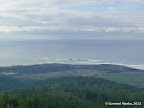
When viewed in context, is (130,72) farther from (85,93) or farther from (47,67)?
(85,93)

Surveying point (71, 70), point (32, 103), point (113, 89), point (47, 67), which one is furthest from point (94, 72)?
point (32, 103)

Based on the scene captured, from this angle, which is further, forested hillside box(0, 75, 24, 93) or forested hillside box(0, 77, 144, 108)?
forested hillside box(0, 75, 24, 93)

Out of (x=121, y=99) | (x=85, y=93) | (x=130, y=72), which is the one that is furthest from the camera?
(x=130, y=72)

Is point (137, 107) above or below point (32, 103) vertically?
below

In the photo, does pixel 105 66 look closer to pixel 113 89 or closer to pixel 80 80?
pixel 80 80

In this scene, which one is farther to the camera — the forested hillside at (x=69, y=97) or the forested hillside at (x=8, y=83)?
the forested hillside at (x=8, y=83)

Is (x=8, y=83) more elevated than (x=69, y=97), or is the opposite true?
(x=69, y=97)

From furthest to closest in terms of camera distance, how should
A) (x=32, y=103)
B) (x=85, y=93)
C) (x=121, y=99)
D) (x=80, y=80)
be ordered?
1. (x=80, y=80)
2. (x=85, y=93)
3. (x=121, y=99)
4. (x=32, y=103)

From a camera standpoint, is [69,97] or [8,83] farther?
[8,83]

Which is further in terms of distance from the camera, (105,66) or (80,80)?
(105,66)
